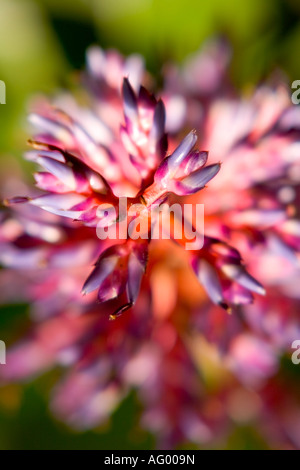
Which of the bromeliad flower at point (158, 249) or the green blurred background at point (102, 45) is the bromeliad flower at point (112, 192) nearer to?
the bromeliad flower at point (158, 249)

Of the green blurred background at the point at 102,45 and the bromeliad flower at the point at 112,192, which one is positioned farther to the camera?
the green blurred background at the point at 102,45

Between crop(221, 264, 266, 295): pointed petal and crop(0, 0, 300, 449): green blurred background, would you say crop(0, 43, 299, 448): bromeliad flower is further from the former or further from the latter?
crop(0, 0, 300, 449): green blurred background

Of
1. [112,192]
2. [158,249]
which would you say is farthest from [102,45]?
[112,192]

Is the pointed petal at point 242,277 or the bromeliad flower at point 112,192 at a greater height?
the bromeliad flower at point 112,192

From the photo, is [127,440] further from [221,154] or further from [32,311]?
[221,154]

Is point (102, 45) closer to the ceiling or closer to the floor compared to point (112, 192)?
closer to the ceiling

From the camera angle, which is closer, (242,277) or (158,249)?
(242,277)

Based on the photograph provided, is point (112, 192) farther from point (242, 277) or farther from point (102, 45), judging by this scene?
point (102, 45)

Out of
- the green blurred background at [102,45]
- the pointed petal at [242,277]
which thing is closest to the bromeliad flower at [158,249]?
the pointed petal at [242,277]
